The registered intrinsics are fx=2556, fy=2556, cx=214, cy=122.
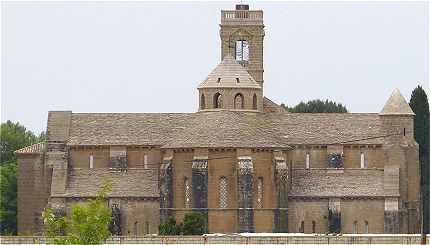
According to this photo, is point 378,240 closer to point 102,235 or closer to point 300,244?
point 300,244

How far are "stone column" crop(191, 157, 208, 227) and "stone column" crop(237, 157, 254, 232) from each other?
2023mm

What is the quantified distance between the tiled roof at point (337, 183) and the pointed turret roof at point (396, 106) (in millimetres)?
4037

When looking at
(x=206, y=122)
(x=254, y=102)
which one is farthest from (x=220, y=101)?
(x=206, y=122)

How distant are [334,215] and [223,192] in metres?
7.27

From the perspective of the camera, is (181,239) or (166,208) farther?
(166,208)

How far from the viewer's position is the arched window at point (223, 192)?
15662cm

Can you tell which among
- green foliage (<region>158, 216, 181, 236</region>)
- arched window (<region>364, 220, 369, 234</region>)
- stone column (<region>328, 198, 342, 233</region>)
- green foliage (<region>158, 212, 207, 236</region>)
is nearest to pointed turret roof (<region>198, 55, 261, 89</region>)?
stone column (<region>328, 198, 342, 233</region>)

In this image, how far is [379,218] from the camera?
158m

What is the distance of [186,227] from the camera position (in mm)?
147250

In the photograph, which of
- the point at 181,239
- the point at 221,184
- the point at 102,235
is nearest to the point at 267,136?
the point at 221,184

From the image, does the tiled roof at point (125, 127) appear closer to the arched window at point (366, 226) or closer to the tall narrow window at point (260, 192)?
the tall narrow window at point (260, 192)

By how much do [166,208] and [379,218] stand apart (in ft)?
43.5

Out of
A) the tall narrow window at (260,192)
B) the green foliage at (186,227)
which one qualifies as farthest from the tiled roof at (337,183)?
the green foliage at (186,227)

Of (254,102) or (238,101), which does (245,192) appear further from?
(254,102)
